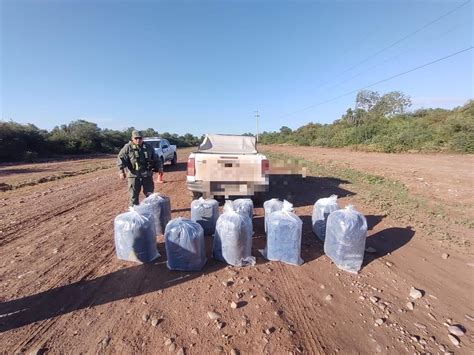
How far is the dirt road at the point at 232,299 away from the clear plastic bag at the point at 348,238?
16cm

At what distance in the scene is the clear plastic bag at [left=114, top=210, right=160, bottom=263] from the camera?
324 centimetres

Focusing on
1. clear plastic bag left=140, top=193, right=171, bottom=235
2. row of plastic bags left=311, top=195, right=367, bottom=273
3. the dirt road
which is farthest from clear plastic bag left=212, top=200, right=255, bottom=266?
clear plastic bag left=140, top=193, right=171, bottom=235

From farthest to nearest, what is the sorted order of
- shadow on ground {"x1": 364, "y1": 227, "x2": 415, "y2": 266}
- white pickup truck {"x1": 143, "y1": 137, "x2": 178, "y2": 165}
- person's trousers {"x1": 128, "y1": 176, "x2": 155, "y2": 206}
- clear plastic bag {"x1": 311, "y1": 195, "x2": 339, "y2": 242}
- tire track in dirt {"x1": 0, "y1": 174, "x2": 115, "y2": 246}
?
white pickup truck {"x1": 143, "y1": 137, "x2": 178, "y2": 165}
person's trousers {"x1": 128, "y1": 176, "x2": 155, "y2": 206}
tire track in dirt {"x1": 0, "y1": 174, "x2": 115, "y2": 246}
clear plastic bag {"x1": 311, "y1": 195, "x2": 339, "y2": 242}
shadow on ground {"x1": 364, "y1": 227, "x2": 415, "y2": 266}

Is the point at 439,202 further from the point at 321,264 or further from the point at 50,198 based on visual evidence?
the point at 50,198

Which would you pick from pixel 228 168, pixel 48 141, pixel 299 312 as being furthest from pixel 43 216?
pixel 48 141

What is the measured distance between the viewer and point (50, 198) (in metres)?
7.23

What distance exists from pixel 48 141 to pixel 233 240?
30.0 metres

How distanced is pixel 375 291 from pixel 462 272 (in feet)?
4.63

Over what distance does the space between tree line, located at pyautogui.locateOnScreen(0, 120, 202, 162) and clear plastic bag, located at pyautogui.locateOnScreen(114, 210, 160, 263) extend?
2377 cm

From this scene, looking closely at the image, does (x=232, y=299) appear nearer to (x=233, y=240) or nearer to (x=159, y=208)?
(x=233, y=240)

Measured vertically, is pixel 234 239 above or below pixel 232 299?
A: above

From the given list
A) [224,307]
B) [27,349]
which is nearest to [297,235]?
[224,307]

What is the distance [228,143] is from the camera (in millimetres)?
7051

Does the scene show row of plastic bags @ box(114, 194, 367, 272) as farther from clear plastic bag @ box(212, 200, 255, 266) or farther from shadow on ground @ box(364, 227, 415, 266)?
shadow on ground @ box(364, 227, 415, 266)
